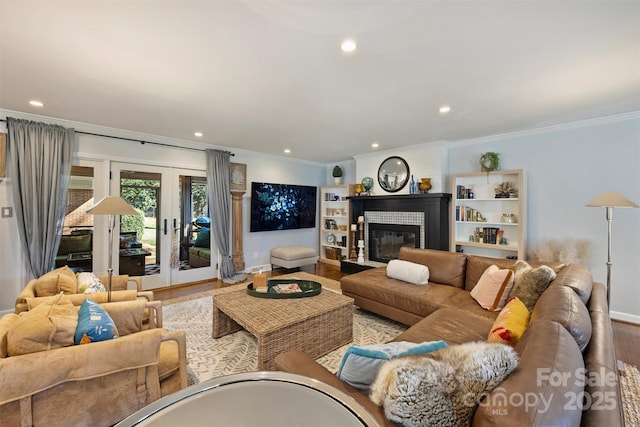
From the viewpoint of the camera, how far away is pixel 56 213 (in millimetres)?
3295

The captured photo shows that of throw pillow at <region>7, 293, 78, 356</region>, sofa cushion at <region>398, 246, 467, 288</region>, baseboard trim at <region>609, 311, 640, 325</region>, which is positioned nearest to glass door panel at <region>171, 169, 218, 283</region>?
throw pillow at <region>7, 293, 78, 356</region>

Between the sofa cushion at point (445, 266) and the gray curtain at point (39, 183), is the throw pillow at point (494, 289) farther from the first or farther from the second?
the gray curtain at point (39, 183)

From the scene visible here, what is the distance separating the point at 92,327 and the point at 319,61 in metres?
2.22

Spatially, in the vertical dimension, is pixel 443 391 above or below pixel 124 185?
below

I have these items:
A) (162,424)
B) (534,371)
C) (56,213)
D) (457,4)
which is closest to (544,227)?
(457,4)

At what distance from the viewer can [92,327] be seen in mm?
1417

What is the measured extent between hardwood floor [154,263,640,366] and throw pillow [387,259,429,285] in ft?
5.69

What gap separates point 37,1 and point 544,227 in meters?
5.32

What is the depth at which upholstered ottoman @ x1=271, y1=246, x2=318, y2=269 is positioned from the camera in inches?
206

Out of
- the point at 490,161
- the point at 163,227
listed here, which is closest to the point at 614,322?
the point at 490,161

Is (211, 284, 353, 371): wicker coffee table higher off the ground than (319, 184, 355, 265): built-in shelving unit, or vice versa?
(319, 184, 355, 265): built-in shelving unit

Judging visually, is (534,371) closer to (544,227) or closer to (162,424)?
(162,424)

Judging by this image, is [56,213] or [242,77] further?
[56,213]

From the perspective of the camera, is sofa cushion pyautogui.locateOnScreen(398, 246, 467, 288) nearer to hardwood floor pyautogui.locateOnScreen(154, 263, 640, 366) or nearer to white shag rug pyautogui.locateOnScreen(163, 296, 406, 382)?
white shag rug pyautogui.locateOnScreen(163, 296, 406, 382)
